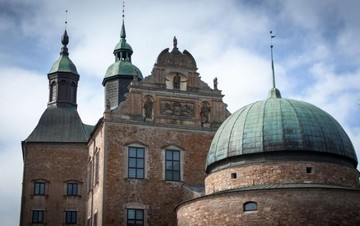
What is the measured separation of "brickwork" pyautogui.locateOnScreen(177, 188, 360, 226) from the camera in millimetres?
28266

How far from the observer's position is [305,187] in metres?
28.6

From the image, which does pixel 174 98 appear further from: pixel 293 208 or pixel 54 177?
pixel 293 208

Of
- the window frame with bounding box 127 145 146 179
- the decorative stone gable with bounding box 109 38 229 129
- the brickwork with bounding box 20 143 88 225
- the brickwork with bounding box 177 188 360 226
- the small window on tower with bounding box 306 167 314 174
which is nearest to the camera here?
the brickwork with bounding box 177 188 360 226

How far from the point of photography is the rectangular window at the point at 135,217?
36969 millimetres

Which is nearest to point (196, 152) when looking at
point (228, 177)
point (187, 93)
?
point (187, 93)

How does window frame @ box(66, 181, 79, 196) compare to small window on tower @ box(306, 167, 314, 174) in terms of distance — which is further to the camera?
window frame @ box(66, 181, 79, 196)

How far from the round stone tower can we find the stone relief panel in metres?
6.27

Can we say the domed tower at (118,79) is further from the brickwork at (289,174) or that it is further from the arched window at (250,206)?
the arched window at (250,206)

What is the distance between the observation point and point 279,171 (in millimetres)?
30578

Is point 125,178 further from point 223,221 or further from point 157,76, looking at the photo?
point 223,221

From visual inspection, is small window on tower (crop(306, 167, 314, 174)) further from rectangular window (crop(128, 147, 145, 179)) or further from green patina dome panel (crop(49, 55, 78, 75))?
green patina dome panel (crop(49, 55, 78, 75))

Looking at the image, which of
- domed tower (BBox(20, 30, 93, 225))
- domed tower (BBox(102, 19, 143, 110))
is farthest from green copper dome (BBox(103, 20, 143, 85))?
domed tower (BBox(20, 30, 93, 225))

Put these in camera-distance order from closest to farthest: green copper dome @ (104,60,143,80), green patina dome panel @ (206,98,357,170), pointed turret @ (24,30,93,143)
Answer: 1. green patina dome panel @ (206,98,357,170)
2. pointed turret @ (24,30,93,143)
3. green copper dome @ (104,60,143,80)

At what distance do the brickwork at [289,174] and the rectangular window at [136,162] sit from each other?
786 cm
